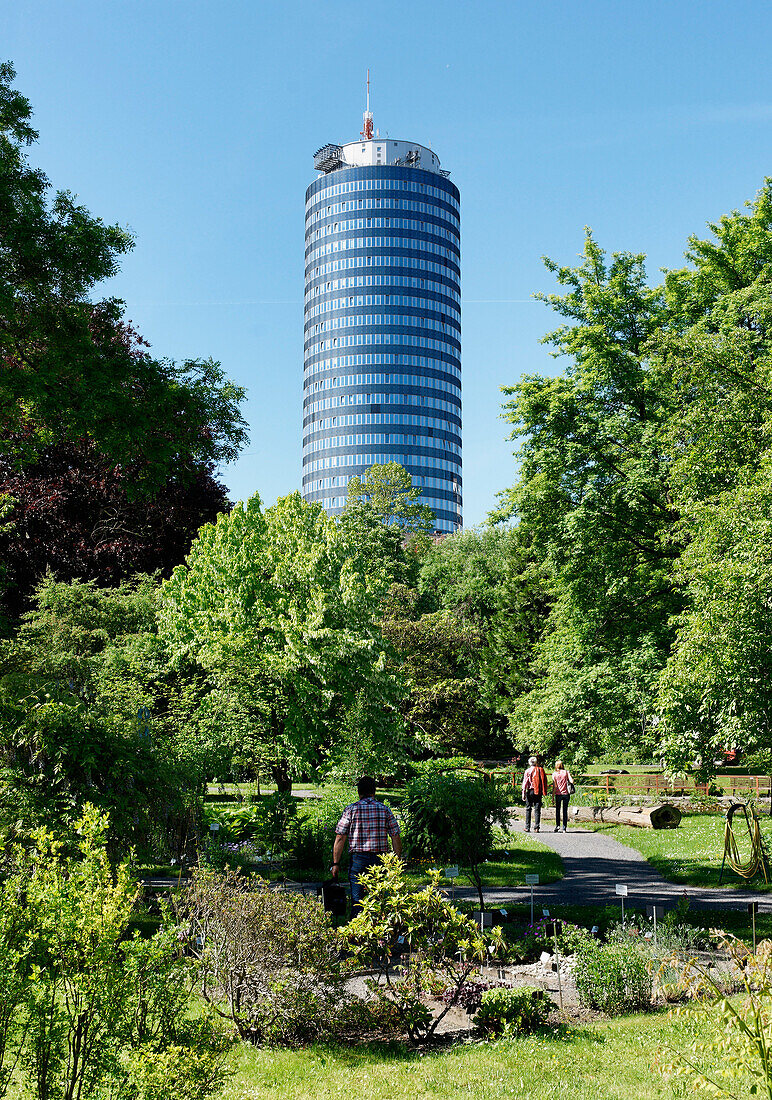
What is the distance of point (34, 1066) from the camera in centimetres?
377

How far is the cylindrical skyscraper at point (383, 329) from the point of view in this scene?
4833 inches

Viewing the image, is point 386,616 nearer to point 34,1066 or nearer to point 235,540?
point 235,540

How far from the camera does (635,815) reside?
2075cm

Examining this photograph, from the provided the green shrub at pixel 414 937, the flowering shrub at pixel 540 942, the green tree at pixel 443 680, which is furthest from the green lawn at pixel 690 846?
the green tree at pixel 443 680

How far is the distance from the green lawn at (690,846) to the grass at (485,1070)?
762 centimetres

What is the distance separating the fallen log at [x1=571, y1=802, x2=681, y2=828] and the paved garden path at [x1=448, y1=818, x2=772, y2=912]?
4.22 meters

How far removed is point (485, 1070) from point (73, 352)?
9669mm

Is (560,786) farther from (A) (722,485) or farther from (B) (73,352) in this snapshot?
(B) (73,352)

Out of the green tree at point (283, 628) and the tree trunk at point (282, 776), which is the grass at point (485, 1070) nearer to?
the green tree at point (283, 628)

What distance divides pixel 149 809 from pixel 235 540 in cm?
944

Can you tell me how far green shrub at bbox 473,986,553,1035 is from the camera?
634cm

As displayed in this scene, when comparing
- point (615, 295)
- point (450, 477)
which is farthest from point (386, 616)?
point (450, 477)

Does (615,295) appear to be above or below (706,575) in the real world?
above

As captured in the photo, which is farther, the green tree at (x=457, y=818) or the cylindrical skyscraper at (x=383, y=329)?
the cylindrical skyscraper at (x=383, y=329)
